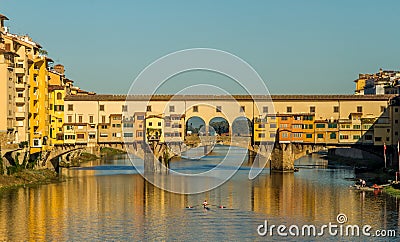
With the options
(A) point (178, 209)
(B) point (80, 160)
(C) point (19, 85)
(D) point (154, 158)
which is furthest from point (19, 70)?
(B) point (80, 160)

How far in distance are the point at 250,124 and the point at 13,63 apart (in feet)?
89.4

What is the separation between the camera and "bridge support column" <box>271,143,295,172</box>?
250 ft

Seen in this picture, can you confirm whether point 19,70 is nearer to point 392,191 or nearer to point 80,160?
point 80,160

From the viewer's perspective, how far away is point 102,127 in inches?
3051

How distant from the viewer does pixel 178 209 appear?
156 ft

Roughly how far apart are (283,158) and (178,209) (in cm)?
3048

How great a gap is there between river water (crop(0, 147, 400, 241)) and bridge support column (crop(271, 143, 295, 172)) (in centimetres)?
833

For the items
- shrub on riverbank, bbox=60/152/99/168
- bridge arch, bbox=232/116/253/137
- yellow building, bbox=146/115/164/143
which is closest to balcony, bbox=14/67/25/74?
yellow building, bbox=146/115/164/143

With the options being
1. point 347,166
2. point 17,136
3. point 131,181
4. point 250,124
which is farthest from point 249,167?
point 17,136

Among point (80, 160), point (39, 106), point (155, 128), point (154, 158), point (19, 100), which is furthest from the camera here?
point (80, 160)

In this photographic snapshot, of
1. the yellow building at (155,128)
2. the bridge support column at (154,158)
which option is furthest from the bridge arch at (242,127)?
the bridge support column at (154,158)

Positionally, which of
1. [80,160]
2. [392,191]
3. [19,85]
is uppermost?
[19,85]

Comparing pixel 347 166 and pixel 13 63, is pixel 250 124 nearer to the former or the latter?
pixel 347 166

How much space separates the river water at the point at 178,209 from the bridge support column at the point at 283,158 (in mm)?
8326
